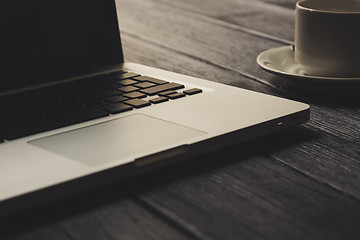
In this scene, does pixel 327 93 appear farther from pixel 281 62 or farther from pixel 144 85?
pixel 144 85

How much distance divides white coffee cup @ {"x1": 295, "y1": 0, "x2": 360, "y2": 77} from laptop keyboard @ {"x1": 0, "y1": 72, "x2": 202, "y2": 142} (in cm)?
18

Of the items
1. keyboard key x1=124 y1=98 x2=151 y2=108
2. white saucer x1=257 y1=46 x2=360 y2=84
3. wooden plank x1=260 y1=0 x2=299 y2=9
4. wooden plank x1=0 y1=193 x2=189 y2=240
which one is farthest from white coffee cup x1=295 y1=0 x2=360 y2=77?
wooden plank x1=260 y1=0 x2=299 y2=9

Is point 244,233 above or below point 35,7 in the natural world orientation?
below

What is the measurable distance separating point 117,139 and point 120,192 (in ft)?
0.22

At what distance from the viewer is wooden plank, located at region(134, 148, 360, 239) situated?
0.41m

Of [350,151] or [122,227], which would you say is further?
[350,151]

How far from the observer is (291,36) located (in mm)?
1101

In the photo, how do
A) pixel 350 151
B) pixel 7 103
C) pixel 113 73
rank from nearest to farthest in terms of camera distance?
1. pixel 350 151
2. pixel 7 103
3. pixel 113 73

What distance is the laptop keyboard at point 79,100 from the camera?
1.94 feet

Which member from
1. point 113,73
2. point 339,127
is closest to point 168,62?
point 113,73

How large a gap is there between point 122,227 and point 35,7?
0.46 meters

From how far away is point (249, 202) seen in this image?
46cm

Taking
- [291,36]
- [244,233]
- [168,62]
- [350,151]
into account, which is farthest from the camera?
[291,36]

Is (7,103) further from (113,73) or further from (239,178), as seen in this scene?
(239,178)
